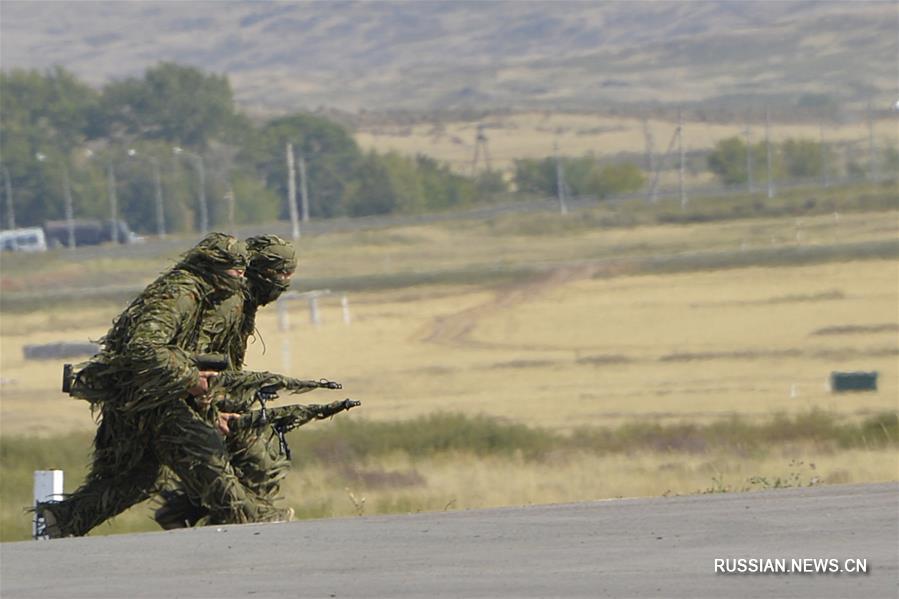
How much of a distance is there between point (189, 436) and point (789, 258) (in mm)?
35309

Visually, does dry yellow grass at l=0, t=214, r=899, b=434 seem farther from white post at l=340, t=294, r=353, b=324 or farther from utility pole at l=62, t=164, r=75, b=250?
utility pole at l=62, t=164, r=75, b=250

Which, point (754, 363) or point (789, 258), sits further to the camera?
point (789, 258)

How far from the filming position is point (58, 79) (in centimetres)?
11794

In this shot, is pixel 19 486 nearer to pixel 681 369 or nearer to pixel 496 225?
pixel 681 369

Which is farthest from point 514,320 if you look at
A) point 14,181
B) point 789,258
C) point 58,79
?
point 58,79

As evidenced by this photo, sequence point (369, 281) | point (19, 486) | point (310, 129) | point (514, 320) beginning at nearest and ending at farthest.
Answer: point (19, 486), point (514, 320), point (369, 281), point (310, 129)

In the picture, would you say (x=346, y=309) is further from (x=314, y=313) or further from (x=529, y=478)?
(x=529, y=478)

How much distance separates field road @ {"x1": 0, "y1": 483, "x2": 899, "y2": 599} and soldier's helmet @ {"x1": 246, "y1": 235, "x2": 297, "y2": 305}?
132 cm

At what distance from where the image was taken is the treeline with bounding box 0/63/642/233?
310 ft

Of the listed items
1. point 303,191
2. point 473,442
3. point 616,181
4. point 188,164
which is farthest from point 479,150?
point 473,442

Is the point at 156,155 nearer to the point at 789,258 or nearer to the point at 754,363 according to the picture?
the point at 789,258

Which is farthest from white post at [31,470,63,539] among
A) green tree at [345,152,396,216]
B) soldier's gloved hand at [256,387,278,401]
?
green tree at [345,152,396,216]

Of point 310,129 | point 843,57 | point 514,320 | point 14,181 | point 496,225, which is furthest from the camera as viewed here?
point 843,57

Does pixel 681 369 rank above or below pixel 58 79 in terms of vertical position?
below
